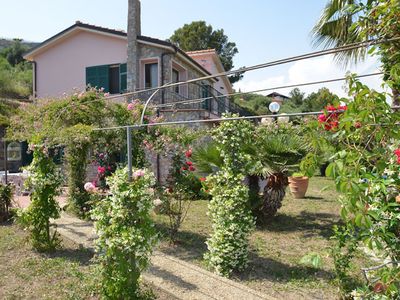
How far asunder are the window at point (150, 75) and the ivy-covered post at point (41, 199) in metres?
9.50

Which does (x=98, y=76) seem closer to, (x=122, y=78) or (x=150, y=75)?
(x=122, y=78)

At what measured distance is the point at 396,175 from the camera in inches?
81.3

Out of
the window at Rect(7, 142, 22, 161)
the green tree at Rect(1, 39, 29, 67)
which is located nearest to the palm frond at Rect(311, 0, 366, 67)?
the window at Rect(7, 142, 22, 161)

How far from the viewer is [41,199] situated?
17.7ft

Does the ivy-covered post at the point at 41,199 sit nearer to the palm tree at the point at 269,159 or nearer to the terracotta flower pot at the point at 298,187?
the palm tree at the point at 269,159

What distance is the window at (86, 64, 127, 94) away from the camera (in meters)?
15.1

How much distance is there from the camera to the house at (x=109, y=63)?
1408 centimetres

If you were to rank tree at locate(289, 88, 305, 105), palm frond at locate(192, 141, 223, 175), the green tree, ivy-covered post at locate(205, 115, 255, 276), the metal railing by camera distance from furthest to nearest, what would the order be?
tree at locate(289, 88, 305, 105) → the green tree → the metal railing → palm frond at locate(192, 141, 223, 175) → ivy-covered post at locate(205, 115, 255, 276)

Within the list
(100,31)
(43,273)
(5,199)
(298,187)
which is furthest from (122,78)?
(43,273)

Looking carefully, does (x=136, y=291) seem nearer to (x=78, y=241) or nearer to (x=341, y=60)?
(x=78, y=241)

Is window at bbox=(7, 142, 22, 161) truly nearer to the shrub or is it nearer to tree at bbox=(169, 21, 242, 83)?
the shrub

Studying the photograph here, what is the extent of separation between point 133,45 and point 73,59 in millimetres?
3581

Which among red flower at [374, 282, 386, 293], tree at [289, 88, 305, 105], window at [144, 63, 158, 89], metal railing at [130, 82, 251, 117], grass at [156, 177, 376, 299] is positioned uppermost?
tree at [289, 88, 305, 105]

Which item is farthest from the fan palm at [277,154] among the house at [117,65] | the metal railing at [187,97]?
the house at [117,65]
